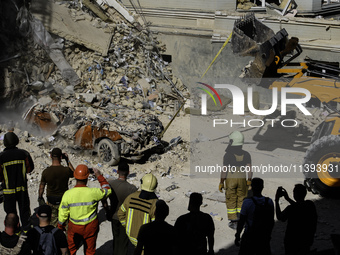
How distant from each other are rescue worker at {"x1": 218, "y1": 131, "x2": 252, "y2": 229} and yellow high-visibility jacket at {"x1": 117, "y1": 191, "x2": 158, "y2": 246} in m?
2.59

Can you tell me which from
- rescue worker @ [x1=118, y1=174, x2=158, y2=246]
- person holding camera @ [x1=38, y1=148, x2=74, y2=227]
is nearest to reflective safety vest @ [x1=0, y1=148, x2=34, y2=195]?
person holding camera @ [x1=38, y1=148, x2=74, y2=227]

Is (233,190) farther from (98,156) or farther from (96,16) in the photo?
(96,16)

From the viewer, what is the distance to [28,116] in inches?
447

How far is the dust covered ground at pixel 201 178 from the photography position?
7.66 metres

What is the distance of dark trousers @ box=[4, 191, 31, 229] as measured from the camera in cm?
722

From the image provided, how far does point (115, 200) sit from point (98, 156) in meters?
4.80

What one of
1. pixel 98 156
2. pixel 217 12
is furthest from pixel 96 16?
pixel 98 156

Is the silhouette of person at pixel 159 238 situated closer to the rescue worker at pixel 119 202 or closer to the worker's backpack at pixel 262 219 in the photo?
the rescue worker at pixel 119 202

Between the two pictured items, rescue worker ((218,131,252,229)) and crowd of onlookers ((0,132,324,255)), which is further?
rescue worker ((218,131,252,229))

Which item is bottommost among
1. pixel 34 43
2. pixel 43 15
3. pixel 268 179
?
pixel 268 179

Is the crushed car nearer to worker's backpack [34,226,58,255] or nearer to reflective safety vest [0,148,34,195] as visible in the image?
reflective safety vest [0,148,34,195]

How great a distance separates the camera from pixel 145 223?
530cm

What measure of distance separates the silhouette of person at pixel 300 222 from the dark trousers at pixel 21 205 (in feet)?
13.7

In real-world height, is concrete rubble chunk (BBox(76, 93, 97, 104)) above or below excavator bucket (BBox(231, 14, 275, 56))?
below
